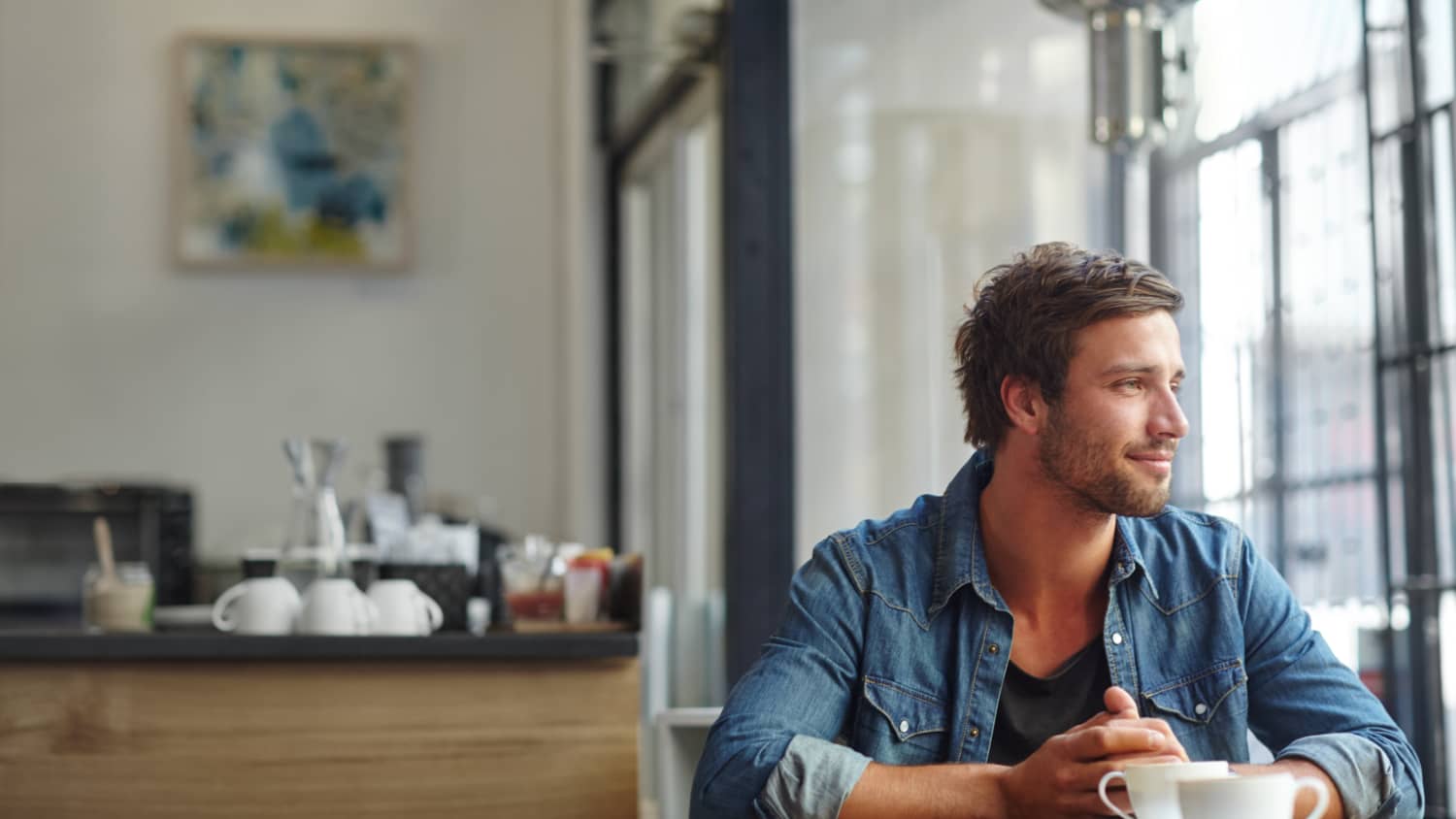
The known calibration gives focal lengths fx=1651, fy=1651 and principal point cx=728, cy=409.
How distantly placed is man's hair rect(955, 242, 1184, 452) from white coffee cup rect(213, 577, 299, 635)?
1.05 m

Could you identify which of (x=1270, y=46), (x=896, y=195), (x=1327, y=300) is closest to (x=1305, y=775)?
(x=896, y=195)

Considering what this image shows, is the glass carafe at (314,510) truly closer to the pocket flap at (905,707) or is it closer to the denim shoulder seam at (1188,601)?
the pocket flap at (905,707)

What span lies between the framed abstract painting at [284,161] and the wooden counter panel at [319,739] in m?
3.94

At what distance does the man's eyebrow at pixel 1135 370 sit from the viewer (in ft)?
5.04

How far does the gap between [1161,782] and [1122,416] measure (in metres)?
0.46

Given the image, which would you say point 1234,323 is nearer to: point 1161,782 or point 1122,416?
point 1122,416

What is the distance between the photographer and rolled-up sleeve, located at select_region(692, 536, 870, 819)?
1434mm

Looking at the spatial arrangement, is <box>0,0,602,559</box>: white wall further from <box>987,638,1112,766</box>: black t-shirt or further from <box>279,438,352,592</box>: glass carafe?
<box>987,638,1112,766</box>: black t-shirt

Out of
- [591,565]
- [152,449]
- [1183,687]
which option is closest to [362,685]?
[591,565]

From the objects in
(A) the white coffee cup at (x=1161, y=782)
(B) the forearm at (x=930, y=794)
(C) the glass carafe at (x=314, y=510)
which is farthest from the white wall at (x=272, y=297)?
(A) the white coffee cup at (x=1161, y=782)

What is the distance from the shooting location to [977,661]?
5.16 feet

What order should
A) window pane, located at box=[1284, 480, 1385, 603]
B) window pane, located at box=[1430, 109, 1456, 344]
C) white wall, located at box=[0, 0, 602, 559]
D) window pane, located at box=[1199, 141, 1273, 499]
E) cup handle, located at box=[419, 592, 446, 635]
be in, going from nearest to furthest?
1. cup handle, located at box=[419, 592, 446, 635]
2. window pane, located at box=[1430, 109, 1456, 344]
3. window pane, located at box=[1284, 480, 1385, 603]
4. window pane, located at box=[1199, 141, 1273, 499]
5. white wall, located at box=[0, 0, 602, 559]

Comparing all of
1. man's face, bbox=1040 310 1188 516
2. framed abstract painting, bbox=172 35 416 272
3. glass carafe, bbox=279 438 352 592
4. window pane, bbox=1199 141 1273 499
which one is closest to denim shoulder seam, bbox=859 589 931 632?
man's face, bbox=1040 310 1188 516

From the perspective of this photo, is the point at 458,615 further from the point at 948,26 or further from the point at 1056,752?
the point at 948,26
